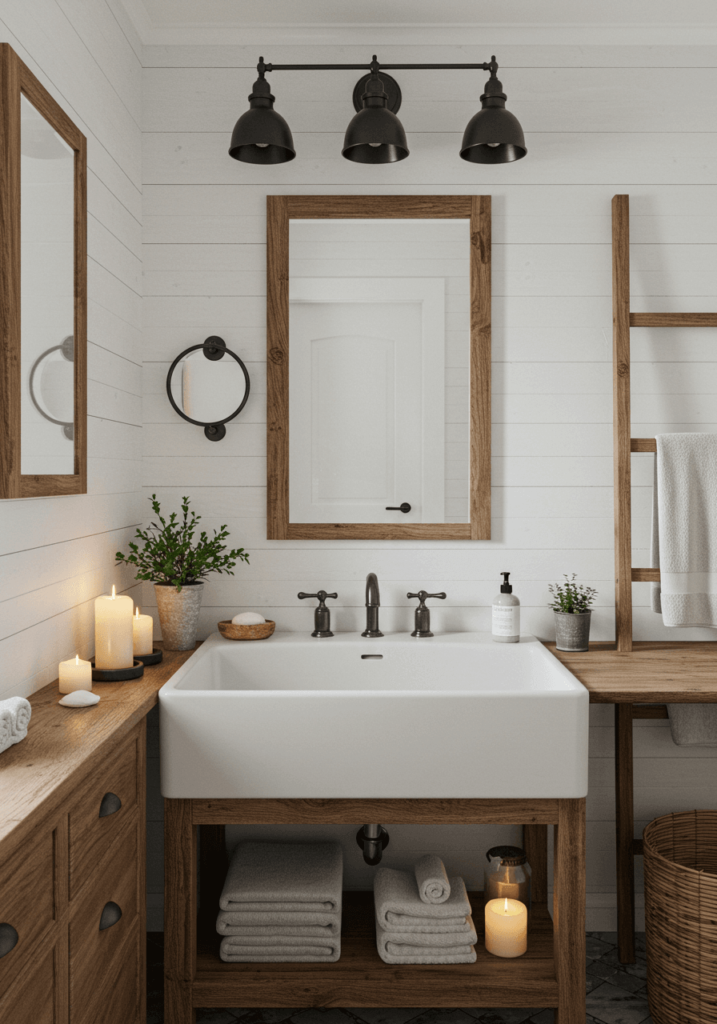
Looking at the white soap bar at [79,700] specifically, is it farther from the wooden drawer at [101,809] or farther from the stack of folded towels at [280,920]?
the stack of folded towels at [280,920]

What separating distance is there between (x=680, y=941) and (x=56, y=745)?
134cm

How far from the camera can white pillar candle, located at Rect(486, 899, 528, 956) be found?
1.72 meters

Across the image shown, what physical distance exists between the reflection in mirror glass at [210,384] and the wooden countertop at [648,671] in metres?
1.06

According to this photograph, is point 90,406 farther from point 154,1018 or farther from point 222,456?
point 154,1018

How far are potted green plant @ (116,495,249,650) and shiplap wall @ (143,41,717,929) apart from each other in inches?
5.6

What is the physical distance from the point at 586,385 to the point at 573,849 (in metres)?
1.16

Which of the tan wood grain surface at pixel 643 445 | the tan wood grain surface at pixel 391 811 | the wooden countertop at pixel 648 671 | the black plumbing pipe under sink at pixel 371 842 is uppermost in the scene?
the tan wood grain surface at pixel 643 445

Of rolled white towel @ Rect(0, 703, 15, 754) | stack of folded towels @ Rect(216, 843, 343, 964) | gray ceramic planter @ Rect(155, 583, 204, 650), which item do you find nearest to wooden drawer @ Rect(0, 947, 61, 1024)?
rolled white towel @ Rect(0, 703, 15, 754)

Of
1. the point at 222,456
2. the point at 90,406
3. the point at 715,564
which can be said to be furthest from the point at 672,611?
the point at 90,406

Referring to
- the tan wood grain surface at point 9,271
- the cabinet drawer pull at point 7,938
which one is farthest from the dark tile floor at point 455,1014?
the tan wood grain surface at point 9,271

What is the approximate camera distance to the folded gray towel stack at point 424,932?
1677mm

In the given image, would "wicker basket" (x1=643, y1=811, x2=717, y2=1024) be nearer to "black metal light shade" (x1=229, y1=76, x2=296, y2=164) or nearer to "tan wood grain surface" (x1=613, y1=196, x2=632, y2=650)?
"tan wood grain surface" (x1=613, y1=196, x2=632, y2=650)

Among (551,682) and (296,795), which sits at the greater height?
(551,682)

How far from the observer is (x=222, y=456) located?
2143mm
